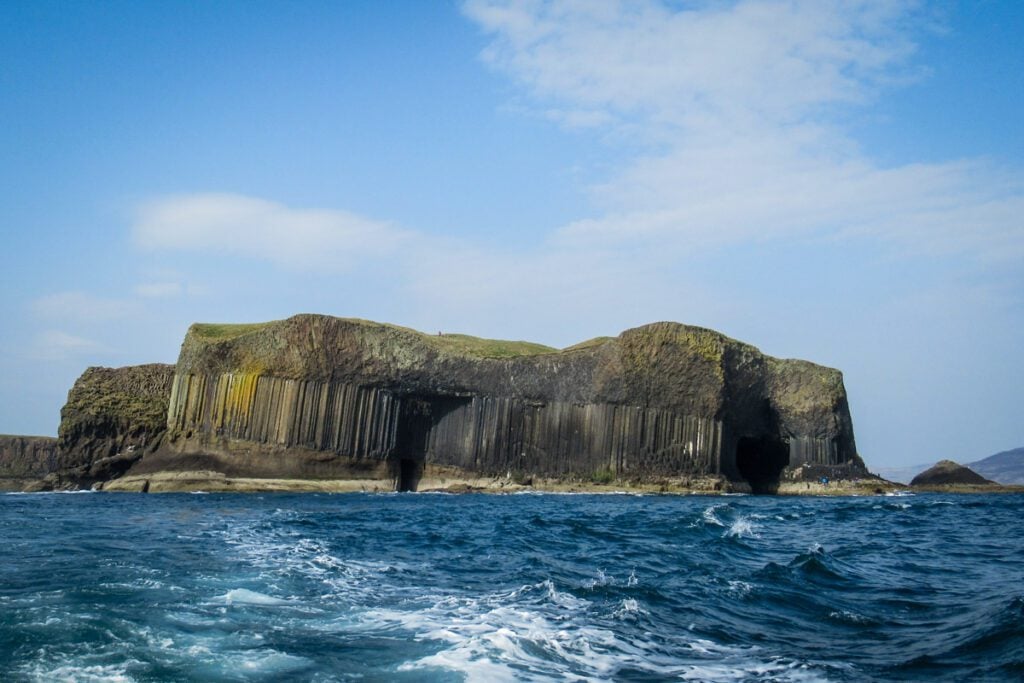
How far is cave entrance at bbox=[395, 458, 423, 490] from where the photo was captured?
5572 cm

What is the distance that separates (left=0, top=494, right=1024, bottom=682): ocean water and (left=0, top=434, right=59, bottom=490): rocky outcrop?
60752 millimetres

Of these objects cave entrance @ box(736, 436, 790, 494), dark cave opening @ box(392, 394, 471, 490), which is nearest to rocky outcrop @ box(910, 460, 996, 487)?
cave entrance @ box(736, 436, 790, 494)

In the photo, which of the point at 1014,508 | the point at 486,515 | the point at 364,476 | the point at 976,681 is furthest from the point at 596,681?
the point at 364,476

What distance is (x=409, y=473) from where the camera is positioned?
56281 millimetres

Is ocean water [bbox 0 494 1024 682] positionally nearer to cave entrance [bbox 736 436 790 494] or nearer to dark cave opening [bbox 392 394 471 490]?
dark cave opening [bbox 392 394 471 490]

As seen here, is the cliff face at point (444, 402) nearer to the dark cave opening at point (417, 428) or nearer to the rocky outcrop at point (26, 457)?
the dark cave opening at point (417, 428)

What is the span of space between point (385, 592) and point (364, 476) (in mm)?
40601

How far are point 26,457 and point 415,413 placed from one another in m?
42.6

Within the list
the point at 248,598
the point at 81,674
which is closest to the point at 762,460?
the point at 248,598

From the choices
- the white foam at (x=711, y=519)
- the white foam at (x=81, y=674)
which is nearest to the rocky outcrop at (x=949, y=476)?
the white foam at (x=711, y=519)

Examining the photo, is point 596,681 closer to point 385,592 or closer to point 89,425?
point 385,592

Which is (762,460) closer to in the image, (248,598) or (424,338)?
(424,338)

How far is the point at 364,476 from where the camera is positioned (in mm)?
53688

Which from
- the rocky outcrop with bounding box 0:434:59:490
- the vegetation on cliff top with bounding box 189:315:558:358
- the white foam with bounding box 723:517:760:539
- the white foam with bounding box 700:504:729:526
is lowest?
the rocky outcrop with bounding box 0:434:59:490
